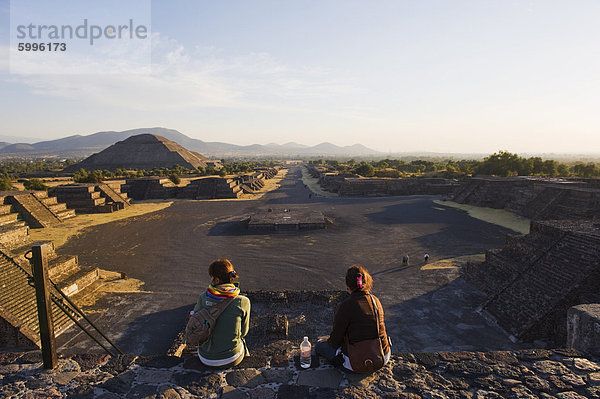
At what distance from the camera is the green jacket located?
3814 mm

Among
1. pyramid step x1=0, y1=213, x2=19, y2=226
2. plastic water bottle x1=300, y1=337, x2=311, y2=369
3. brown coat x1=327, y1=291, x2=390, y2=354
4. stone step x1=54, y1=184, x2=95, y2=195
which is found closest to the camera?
brown coat x1=327, y1=291, x2=390, y2=354

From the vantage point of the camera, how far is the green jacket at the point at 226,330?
3.81 meters

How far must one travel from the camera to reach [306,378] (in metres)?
3.88

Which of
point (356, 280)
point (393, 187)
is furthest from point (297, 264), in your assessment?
point (393, 187)

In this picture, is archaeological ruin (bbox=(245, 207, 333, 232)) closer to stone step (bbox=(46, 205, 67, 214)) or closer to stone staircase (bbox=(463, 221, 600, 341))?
stone staircase (bbox=(463, 221, 600, 341))

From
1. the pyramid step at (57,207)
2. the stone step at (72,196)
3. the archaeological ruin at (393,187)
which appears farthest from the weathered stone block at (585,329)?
the archaeological ruin at (393,187)

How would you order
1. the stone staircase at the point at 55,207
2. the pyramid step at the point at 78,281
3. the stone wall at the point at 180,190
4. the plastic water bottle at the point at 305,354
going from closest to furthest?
the plastic water bottle at the point at 305,354 → the pyramid step at the point at 78,281 → the stone staircase at the point at 55,207 → the stone wall at the point at 180,190

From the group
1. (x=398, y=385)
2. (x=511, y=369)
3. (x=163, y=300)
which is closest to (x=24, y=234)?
(x=163, y=300)

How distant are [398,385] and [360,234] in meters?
15.2

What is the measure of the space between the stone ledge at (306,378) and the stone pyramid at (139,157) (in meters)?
82.1

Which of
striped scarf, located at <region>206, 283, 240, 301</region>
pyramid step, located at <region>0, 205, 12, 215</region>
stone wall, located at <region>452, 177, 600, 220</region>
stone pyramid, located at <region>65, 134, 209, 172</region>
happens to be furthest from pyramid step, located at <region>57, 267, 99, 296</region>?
stone pyramid, located at <region>65, 134, 209, 172</region>

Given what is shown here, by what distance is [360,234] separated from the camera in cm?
1878

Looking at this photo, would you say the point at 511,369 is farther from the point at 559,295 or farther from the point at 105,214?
the point at 105,214

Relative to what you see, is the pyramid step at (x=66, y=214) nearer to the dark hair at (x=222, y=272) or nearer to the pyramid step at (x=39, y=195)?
the pyramid step at (x=39, y=195)
